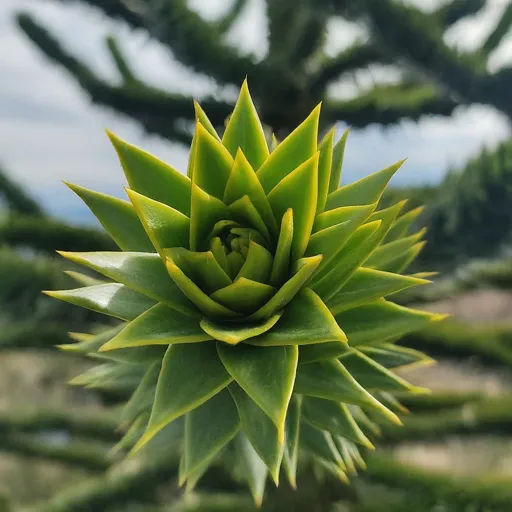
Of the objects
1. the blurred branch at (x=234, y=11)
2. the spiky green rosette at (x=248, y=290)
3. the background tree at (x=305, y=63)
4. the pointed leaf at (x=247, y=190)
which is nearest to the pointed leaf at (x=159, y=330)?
the spiky green rosette at (x=248, y=290)

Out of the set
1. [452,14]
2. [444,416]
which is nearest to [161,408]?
[444,416]

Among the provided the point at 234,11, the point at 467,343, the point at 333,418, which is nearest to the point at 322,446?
the point at 333,418

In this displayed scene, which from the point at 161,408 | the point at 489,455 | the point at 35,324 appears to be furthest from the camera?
the point at 489,455

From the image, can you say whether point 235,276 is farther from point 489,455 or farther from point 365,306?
point 489,455

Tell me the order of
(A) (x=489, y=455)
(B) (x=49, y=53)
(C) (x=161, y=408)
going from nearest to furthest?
1. (C) (x=161, y=408)
2. (B) (x=49, y=53)
3. (A) (x=489, y=455)

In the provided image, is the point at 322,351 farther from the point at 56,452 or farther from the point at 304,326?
the point at 56,452
